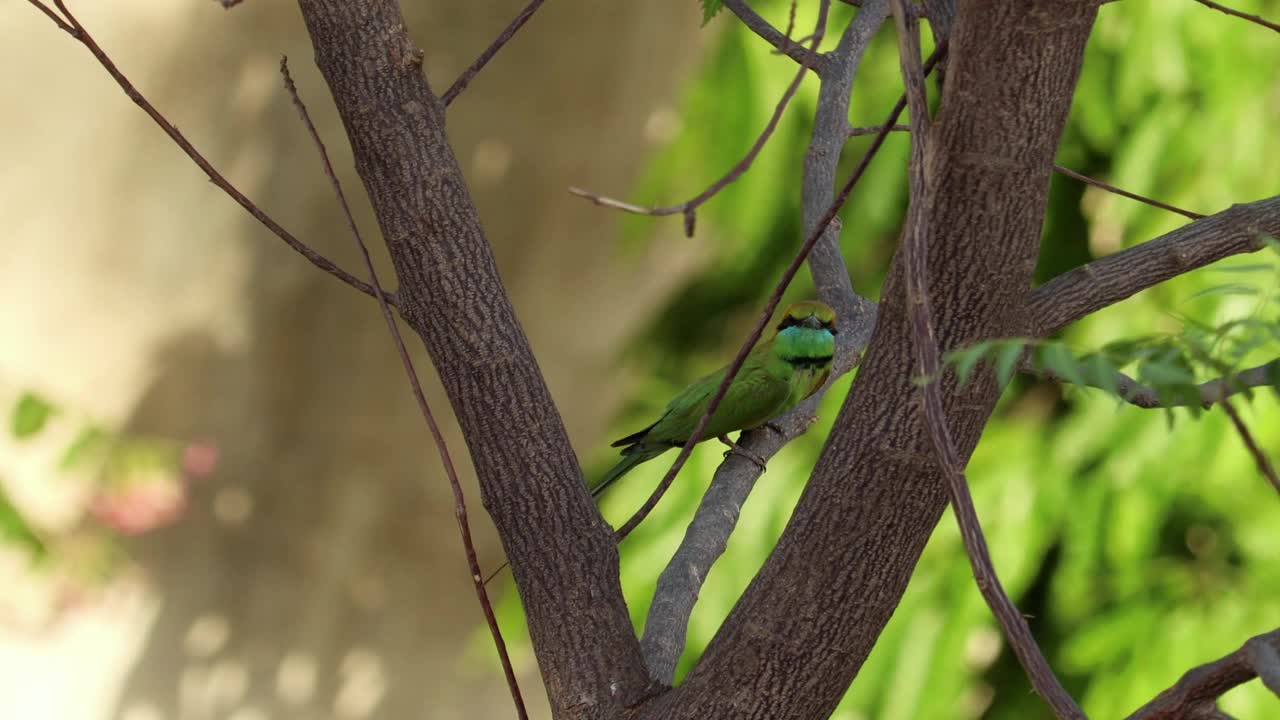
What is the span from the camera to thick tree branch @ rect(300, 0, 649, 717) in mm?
978

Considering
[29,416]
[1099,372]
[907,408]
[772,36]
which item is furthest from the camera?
[29,416]

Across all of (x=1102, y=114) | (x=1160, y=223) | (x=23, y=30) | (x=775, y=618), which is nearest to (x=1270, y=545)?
(x=1160, y=223)

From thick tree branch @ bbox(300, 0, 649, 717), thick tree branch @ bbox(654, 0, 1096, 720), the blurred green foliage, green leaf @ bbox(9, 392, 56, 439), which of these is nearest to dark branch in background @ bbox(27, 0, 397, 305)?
thick tree branch @ bbox(300, 0, 649, 717)

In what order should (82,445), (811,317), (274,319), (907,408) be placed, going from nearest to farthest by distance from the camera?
(907,408)
(811,317)
(82,445)
(274,319)

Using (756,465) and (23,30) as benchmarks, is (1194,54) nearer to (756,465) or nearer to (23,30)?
(756,465)

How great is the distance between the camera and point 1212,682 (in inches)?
25.5

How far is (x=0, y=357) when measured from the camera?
310cm

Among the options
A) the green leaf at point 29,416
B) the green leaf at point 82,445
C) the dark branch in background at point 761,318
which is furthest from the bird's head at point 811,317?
the green leaf at point 82,445

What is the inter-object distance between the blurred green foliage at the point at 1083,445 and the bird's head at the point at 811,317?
88cm

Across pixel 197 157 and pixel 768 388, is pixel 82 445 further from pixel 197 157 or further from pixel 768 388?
pixel 197 157

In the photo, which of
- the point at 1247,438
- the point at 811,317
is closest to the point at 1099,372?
the point at 1247,438

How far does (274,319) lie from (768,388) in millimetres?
2200

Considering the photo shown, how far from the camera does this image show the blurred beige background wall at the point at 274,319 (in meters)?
3.17

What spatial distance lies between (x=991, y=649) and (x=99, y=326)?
2.30m
